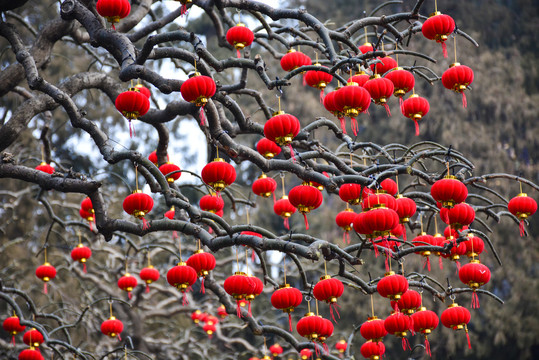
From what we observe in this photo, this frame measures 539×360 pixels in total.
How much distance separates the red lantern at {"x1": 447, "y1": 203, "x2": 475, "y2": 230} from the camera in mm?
5504

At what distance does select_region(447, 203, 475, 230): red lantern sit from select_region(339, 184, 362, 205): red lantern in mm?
730

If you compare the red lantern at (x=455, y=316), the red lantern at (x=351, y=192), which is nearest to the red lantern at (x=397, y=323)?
the red lantern at (x=455, y=316)

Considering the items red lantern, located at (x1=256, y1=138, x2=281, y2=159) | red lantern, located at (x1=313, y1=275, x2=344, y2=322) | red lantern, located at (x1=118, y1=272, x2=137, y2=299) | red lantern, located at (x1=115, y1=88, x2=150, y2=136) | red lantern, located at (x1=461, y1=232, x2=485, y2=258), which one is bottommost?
red lantern, located at (x1=118, y1=272, x2=137, y2=299)

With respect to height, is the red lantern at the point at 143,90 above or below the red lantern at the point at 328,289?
above

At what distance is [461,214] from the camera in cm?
551

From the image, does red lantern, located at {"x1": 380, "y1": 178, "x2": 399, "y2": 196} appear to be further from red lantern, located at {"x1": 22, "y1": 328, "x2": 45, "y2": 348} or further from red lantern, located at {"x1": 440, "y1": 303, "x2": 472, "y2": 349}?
red lantern, located at {"x1": 22, "y1": 328, "x2": 45, "y2": 348}

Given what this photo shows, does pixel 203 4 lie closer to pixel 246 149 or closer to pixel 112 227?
pixel 246 149

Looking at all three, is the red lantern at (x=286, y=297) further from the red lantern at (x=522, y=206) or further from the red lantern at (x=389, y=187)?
the red lantern at (x=522, y=206)

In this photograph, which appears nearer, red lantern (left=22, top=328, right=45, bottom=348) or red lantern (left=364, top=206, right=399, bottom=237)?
red lantern (left=364, top=206, right=399, bottom=237)

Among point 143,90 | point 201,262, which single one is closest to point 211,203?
point 201,262

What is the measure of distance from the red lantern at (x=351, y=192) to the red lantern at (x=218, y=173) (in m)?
0.88

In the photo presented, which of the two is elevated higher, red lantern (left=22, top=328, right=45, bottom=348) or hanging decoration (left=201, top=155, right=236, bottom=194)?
hanging decoration (left=201, top=155, right=236, bottom=194)

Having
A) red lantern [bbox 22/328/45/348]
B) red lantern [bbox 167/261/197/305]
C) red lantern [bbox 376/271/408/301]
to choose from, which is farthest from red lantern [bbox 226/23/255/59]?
red lantern [bbox 22/328/45/348]

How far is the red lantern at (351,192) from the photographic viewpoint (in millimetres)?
5523
